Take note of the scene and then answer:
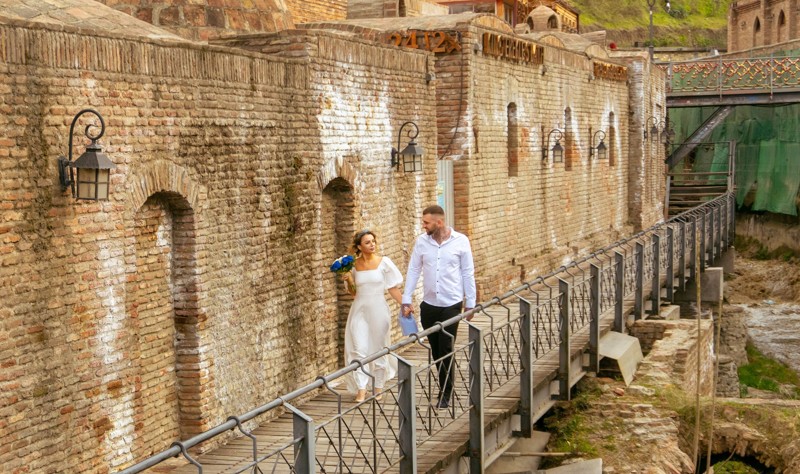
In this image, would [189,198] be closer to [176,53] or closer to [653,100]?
[176,53]

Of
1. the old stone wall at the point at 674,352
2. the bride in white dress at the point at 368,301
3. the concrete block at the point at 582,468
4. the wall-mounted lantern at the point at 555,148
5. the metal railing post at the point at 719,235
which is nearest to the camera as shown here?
the bride in white dress at the point at 368,301

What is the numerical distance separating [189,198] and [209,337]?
116cm

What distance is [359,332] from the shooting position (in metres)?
10.4

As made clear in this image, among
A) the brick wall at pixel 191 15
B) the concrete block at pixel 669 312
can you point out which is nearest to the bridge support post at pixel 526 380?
the brick wall at pixel 191 15

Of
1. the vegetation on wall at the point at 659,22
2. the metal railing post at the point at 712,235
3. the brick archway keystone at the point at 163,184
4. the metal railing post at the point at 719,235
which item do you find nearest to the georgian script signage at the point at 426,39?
the brick archway keystone at the point at 163,184

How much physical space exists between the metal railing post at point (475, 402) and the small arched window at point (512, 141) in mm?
9418

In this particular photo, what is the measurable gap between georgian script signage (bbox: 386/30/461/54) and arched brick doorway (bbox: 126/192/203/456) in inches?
282

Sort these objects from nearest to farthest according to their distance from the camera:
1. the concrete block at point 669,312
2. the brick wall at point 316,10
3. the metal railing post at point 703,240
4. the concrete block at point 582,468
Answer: the concrete block at point 582,468 < the concrete block at point 669,312 < the brick wall at point 316,10 < the metal railing post at point 703,240

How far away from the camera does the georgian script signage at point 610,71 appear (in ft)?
78.7

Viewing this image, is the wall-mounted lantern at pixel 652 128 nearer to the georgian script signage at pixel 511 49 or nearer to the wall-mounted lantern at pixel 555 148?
the wall-mounted lantern at pixel 555 148

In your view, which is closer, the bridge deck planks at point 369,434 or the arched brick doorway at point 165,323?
the bridge deck planks at point 369,434

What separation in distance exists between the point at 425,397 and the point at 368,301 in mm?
953

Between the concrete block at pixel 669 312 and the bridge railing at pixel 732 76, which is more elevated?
the bridge railing at pixel 732 76

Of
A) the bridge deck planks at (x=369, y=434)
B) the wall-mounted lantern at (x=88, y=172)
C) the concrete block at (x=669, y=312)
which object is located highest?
the wall-mounted lantern at (x=88, y=172)
